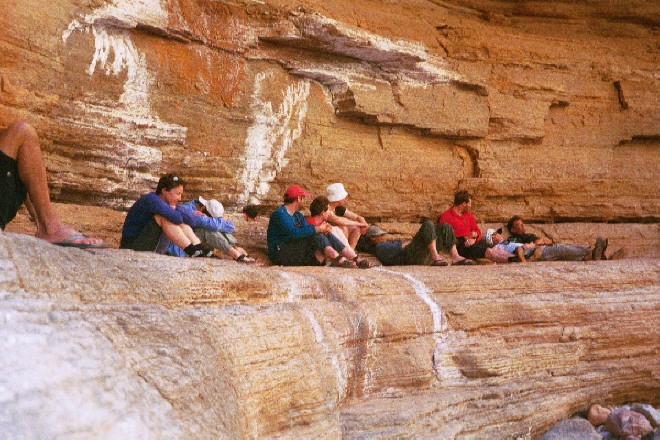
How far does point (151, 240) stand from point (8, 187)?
203 cm

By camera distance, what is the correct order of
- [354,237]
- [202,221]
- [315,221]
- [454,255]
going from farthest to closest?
[454,255] < [354,237] < [315,221] < [202,221]

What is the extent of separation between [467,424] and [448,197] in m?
5.87

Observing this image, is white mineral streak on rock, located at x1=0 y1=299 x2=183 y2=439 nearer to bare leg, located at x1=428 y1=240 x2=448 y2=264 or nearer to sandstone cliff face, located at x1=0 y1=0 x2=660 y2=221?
sandstone cliff face, located at x1=0 y1=0 x2=660 y2=221

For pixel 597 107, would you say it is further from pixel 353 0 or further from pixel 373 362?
pixel 373 362

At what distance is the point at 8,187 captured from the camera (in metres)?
5.37

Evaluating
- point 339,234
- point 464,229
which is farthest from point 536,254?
point 339,234

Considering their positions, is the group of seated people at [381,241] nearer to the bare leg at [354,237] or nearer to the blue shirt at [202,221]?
the bare leg at [354,237]

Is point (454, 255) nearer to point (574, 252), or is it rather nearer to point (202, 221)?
point (574, 252)

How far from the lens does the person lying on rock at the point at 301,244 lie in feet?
28.0

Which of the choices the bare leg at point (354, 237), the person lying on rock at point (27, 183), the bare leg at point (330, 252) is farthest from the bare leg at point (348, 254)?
the person lying on rock at point (27, 183)

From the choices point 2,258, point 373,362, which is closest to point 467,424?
point 373,362

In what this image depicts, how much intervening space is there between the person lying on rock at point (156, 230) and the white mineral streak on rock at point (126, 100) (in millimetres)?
1900

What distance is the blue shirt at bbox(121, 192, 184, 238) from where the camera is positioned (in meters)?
7.32

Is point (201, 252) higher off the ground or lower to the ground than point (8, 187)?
lower
